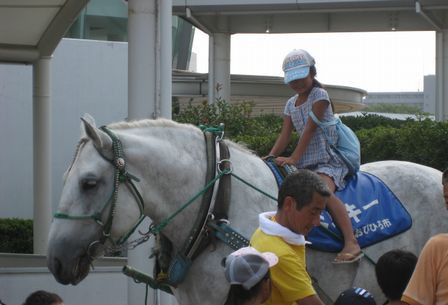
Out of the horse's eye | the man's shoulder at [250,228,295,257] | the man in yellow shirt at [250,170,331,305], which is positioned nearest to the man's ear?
the man in yellow shirt at [250,170,331,305]

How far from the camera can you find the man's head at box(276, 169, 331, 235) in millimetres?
4641

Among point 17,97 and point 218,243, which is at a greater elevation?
point 17,97

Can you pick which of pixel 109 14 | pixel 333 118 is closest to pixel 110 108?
pixel 109 14

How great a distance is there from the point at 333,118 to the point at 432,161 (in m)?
4.79

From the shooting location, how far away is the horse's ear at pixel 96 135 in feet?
17.9

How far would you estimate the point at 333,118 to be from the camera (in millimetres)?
6371

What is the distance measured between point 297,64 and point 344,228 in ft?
3.72

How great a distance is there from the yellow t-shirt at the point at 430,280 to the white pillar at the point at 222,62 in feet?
65.6

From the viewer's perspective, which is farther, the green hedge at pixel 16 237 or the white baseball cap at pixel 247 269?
the green hedge at pixel 16 237

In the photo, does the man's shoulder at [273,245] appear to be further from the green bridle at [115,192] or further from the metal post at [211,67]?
the metal post at [211,67]

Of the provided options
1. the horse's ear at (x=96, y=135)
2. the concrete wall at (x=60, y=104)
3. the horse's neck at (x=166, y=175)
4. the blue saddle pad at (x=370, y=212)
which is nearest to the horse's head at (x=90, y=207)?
the horse's ear at (x=96, y=135)

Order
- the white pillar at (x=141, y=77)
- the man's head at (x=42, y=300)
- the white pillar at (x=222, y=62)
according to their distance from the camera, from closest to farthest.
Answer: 1. the man's head at (x=42, y=300)
2. the white pillar at (x=141, y=77)
3. the white pillar at (x=222, y=62)

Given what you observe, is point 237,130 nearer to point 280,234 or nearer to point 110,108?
point 110,108

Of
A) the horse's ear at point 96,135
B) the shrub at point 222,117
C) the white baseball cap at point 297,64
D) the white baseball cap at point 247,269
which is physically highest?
the white baseball cap at point 297,64
